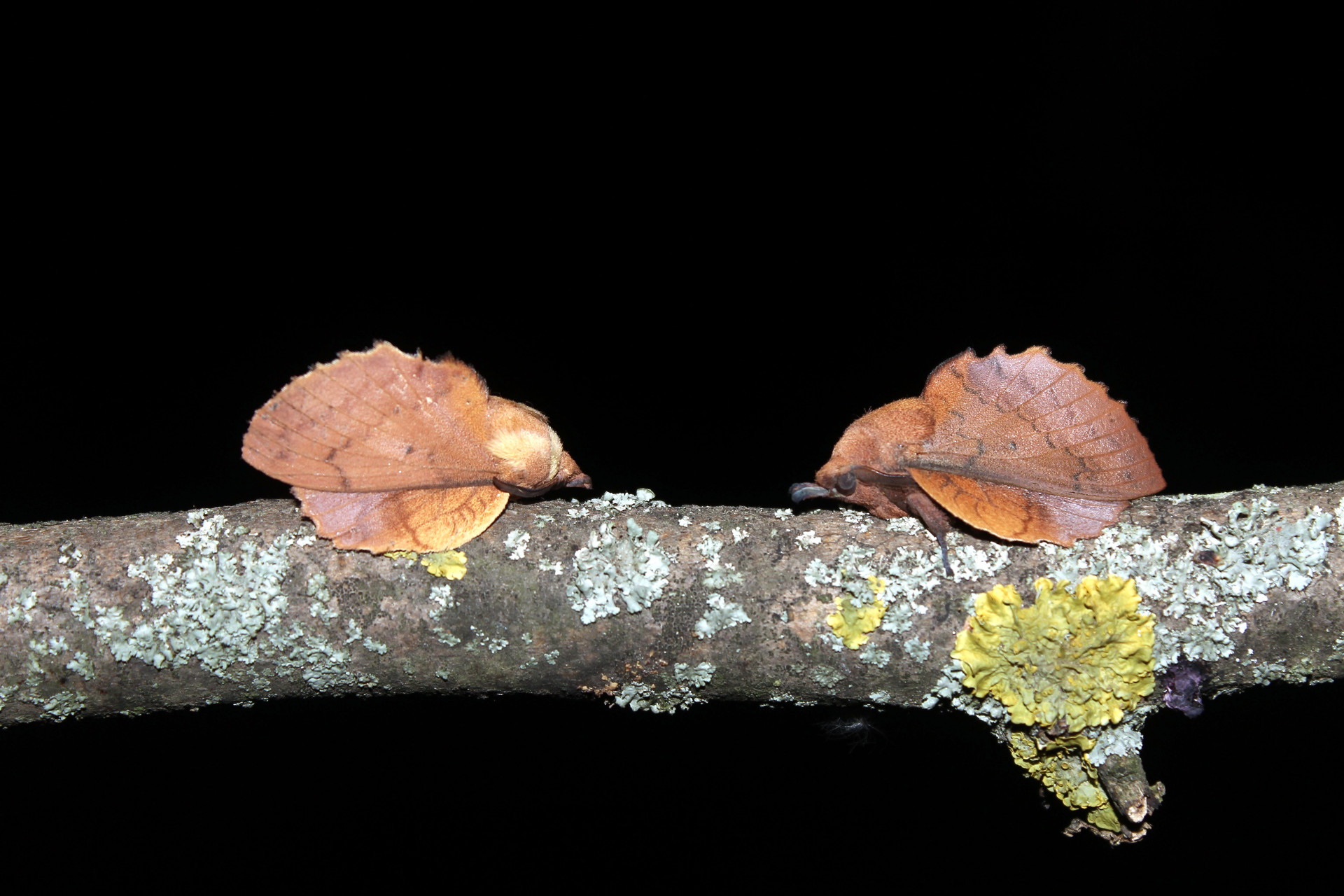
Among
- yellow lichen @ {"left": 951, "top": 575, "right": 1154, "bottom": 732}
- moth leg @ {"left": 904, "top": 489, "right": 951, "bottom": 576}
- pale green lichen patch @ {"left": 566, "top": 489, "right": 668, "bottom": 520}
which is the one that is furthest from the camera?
pale green lichen patch @ {"left": 566, "top": 489, "right": 668, "bottom": 520}

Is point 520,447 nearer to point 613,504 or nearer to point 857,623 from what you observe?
point 613,504

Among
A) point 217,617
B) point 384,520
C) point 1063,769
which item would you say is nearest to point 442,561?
point 384,520

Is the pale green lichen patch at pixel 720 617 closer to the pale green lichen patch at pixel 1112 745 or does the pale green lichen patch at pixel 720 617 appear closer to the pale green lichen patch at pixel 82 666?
the pale green lichen patch at pixel 1112 745

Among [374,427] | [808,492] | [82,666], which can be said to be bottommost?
[82,666]

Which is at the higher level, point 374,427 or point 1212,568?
point 1212,568

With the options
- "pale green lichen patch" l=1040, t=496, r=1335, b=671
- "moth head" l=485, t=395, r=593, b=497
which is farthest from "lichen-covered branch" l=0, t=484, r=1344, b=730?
"moth head" l=485, t=395, r=593, b=497

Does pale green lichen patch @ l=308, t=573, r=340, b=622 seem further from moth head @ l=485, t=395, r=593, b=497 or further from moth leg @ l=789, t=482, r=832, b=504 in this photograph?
moth leg @ l=789, t=482, r=832, b=504

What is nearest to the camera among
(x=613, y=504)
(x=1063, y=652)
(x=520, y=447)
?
(x=1063, y=652)
